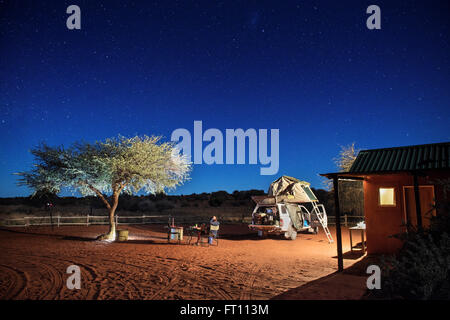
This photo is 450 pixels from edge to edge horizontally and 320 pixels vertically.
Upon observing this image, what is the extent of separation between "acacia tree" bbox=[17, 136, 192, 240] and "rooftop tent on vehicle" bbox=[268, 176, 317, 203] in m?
7.00

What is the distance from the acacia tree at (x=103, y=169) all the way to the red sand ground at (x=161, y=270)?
4330 mm

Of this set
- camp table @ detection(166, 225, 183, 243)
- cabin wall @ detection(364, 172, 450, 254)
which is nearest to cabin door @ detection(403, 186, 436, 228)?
cabin wall @ detection(364, 172, 450, 254)

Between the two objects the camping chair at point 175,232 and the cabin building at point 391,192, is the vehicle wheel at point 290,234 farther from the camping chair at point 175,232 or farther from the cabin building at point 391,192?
the camping chair at point 175,232

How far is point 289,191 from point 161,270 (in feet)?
34.1

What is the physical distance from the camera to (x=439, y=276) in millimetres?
4895

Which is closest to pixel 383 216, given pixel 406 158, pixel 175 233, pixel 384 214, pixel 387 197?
pixel 384 214

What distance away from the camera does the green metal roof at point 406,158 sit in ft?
29.9

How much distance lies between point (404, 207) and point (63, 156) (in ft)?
57.7

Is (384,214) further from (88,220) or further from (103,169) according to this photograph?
(88,220)

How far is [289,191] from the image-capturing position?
16.9 meters

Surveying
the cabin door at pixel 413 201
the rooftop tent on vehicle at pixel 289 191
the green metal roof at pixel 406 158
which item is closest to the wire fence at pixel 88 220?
the rooftop tent on vehicle at pixel 289 191

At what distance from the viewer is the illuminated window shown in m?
10.8

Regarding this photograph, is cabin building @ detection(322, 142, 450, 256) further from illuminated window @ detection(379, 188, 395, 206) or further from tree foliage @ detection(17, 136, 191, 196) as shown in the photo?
tree foliage @ detection(17, 136, 191, 196)
